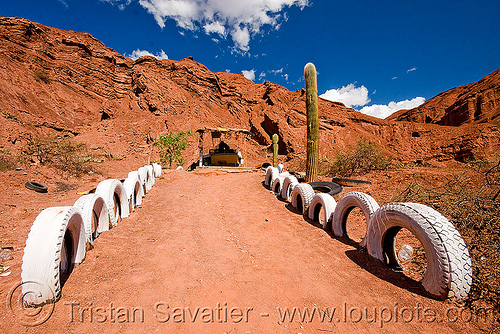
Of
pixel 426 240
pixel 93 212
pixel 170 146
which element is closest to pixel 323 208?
pixel 426 240

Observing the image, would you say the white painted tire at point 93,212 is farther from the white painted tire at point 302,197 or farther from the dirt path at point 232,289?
the white painted tire at point 302,197

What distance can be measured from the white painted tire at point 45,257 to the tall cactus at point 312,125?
23.9ft

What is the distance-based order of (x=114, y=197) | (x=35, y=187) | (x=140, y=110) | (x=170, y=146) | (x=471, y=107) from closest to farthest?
1. (x=114, y=197)
2. (x=35, y=187)
3. (x=170, y=146)
4. (x=140, y=110)
5. (x=471, y=107)

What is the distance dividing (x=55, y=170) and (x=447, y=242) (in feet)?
44.9

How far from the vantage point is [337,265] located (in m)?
2.95

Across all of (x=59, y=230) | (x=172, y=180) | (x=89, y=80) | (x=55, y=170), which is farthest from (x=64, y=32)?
(x=59, y=230)

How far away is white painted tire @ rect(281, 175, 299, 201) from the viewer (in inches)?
266

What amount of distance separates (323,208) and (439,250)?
223 cm

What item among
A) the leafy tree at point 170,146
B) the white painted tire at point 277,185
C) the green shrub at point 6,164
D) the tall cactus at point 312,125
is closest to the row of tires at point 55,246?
the white painted tire at point 277,185

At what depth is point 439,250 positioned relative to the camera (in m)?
2.13

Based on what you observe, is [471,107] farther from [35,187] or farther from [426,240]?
[35,187]

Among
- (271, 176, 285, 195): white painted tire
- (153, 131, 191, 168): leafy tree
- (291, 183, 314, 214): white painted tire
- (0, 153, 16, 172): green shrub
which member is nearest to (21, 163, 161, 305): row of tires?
(291, 183, 314, 214): white painted tire

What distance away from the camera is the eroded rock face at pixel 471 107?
96.0ft

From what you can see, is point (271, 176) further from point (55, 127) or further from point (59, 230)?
point (55, 127)
